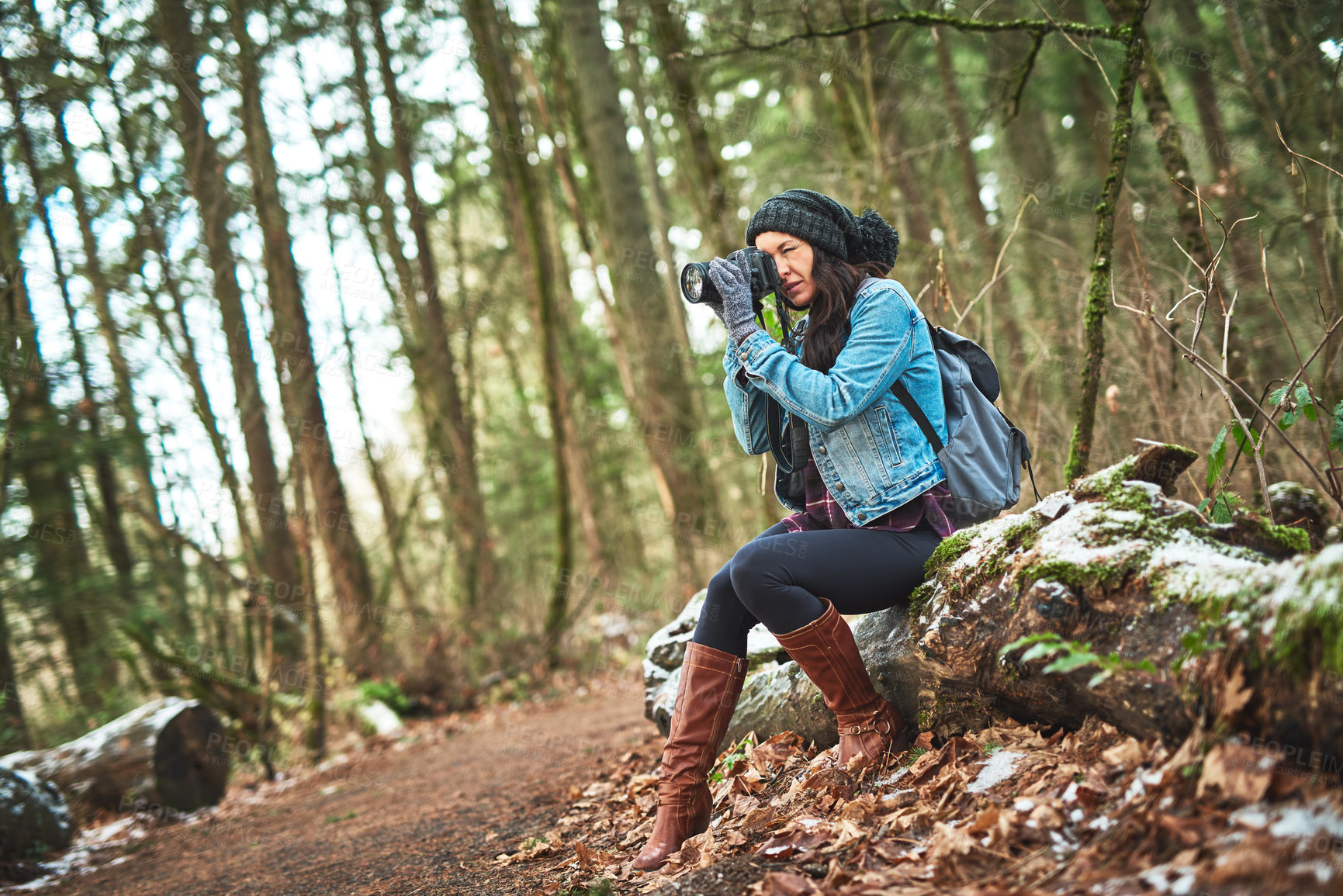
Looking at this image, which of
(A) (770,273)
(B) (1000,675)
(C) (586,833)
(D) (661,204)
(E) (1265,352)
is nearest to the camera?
(B) (1000,675)

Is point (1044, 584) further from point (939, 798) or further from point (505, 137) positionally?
point (505, 137)

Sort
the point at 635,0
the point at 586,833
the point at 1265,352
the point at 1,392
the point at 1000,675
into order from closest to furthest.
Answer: the point at 1000,675, the point at 586,833, the point at 1265,352, the point at 1,392, the point at 635,0

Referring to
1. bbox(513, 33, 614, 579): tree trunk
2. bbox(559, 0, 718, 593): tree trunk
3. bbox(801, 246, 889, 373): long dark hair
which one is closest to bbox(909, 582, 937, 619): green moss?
bbox(801, 246, 889, 373): long dark hair

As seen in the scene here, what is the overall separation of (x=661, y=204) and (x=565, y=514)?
477 cm

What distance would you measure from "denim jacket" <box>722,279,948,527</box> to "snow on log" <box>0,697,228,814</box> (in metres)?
5.55

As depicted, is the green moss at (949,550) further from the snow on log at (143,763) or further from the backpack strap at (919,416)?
the snow on log at (143,763)

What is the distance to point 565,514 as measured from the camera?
959 cm

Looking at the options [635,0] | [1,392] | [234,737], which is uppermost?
[635,0]

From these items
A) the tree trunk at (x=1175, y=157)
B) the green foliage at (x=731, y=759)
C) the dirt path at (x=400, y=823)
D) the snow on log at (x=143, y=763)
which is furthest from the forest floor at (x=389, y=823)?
the tree trunk at (x=1175, y=157)

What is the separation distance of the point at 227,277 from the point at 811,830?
26.8 ft

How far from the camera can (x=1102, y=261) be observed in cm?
374

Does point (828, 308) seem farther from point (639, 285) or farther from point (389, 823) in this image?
point (639, 285)

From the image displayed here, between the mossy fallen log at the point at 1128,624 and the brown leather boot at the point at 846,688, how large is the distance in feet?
0.40

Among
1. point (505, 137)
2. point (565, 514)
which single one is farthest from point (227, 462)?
point (505, 137)
